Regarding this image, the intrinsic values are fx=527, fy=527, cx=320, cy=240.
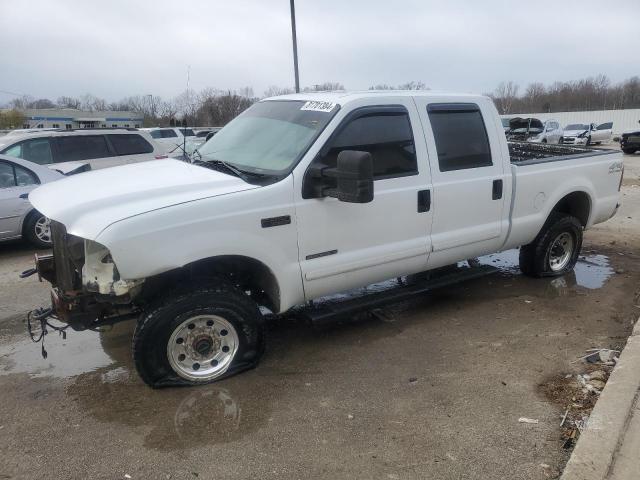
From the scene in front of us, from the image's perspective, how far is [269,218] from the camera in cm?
368

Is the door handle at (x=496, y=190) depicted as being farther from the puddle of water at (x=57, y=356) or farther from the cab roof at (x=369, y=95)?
the puddle of water at (x=57, y=356)

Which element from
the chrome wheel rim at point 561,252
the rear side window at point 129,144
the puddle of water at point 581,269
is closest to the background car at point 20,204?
the rear side window at point 129,144

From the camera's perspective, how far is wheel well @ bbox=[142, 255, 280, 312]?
367cm

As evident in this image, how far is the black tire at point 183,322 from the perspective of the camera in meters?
3.49

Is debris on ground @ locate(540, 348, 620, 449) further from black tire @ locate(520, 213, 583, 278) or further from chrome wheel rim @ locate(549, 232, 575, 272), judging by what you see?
chrome wheel rim @ locate(549, 232, 575, 272)

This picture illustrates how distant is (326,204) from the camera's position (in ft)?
12.9

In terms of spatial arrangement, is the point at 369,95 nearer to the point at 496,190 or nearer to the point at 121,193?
the point at 496,190

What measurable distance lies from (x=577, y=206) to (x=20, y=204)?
7649mm

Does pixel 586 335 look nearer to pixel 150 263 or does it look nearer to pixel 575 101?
pixel 150 263

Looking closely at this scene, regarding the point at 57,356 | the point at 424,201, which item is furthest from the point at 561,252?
the point at 57,356

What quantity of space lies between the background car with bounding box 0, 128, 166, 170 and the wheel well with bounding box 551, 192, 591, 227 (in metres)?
7.50

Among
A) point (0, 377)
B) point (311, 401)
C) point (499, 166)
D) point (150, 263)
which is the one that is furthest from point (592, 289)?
point (0, 377)

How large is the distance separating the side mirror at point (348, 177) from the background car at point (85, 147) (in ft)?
24.4

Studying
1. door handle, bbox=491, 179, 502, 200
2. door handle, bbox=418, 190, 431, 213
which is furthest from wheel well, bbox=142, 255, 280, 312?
door handle, bbox=491, 179, 502, 200
